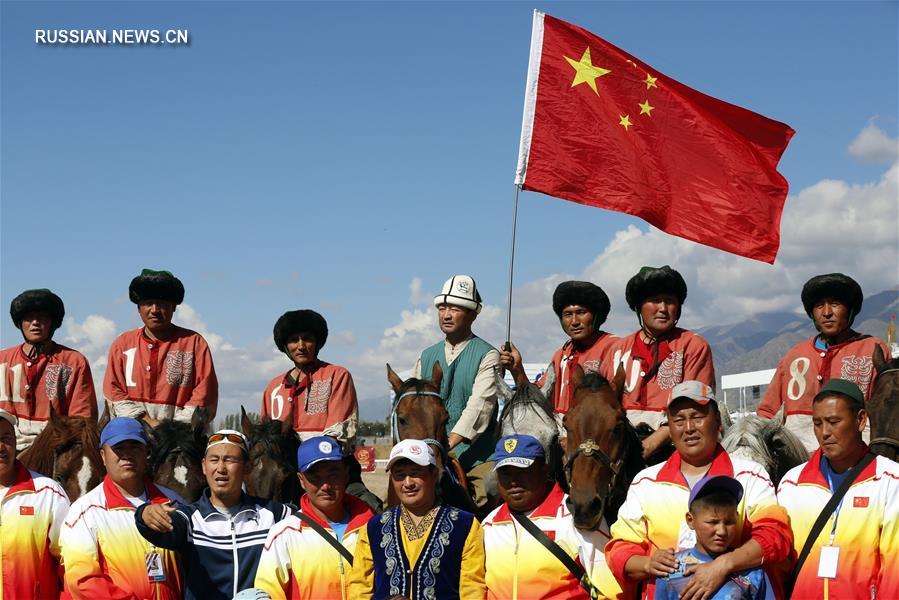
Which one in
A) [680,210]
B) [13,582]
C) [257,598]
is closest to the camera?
[257,598]

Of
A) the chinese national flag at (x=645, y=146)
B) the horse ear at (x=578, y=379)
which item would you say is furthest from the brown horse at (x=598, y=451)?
the chinese national flag at (x=645, y=146)

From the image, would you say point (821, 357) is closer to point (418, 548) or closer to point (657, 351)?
point (657, 351)

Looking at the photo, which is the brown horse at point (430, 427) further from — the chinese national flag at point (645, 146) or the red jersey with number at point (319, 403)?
the chinese national flag at point (645, 146)

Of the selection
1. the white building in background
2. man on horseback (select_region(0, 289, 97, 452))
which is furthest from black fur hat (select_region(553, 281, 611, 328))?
the white building in background

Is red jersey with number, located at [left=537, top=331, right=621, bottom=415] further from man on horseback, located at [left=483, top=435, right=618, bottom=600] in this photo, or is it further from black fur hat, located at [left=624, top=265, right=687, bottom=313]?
man on horseback, located at [left=483, top=435, right=618, bottom=600]

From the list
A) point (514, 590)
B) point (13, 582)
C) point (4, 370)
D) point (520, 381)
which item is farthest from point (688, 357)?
point (4, 370)

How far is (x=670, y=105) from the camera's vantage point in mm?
9109

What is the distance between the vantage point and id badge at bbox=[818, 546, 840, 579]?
16.0 ft

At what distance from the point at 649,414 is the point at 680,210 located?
7.71 ft

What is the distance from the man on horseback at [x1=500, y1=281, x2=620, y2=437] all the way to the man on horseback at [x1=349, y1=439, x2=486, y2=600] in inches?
101

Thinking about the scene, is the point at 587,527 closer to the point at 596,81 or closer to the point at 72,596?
the point at 72,596

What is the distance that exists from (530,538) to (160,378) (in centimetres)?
456

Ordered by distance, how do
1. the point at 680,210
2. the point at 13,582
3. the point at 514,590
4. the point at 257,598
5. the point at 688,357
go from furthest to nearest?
the point at 680,210
the point at 688,357
the point at 13,582
the point at 514,590
the point at 257,598

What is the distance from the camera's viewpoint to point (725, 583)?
455 cm
